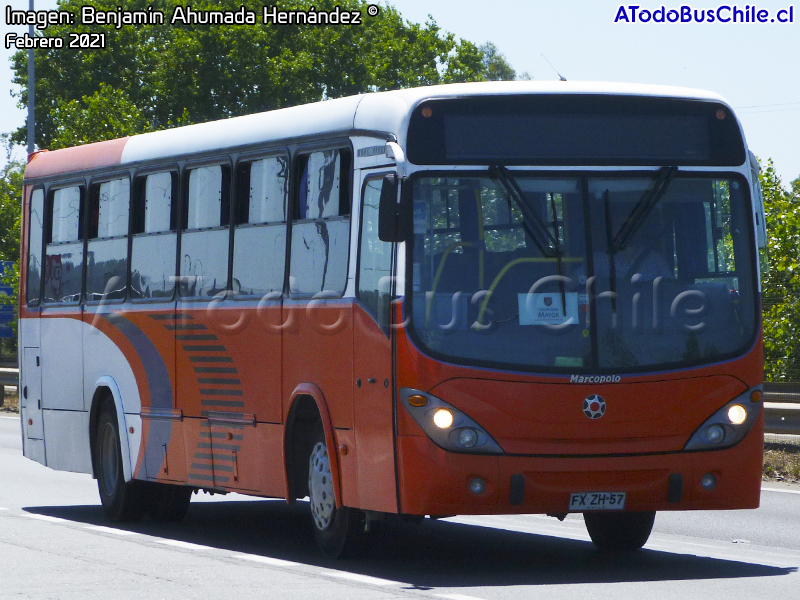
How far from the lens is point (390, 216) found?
33.8ft

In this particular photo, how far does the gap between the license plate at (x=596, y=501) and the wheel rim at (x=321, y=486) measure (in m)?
1.81

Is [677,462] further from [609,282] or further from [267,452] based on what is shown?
[267,452]

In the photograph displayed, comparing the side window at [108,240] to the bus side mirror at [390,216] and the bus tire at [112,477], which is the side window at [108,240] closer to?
the bus tire at [112,477]

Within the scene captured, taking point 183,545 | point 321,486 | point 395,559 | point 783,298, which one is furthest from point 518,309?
point 783,298

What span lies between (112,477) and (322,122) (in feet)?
16.1

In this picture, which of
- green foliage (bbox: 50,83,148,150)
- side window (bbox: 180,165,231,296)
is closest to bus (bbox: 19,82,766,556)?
side window (bbox: 180,165,231,296)

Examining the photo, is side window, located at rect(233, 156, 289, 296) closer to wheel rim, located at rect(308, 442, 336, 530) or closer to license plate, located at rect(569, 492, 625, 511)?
wheel rim, located at rect(308, 442, 336, 530)

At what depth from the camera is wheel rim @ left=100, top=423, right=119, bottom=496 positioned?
15062 mm

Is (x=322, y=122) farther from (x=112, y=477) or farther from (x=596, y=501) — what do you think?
(x=112, y=477)

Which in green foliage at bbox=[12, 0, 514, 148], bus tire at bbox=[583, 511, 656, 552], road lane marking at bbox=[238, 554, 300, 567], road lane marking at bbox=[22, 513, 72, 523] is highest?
green foliage at bbox=[12, 0, 514, 148]

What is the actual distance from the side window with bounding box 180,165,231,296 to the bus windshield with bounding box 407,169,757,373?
308cm

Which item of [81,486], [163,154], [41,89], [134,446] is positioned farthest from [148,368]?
[41,89]

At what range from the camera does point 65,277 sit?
16.1 metres

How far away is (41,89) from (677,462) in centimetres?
5751
